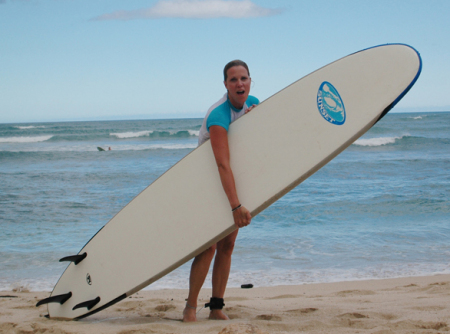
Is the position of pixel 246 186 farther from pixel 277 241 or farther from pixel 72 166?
pixel 72 166

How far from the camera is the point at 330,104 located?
2.12 meters

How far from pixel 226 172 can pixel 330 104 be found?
27.1 inches

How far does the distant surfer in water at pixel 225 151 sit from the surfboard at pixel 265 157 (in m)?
0.08

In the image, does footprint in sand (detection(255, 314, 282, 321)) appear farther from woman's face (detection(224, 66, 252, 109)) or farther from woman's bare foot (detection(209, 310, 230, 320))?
woman's face (detection(224, 66, 252, 109))

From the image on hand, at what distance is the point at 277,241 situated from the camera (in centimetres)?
459

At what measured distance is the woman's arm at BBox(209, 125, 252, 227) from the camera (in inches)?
76.9

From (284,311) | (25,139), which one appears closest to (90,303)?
(284,311)

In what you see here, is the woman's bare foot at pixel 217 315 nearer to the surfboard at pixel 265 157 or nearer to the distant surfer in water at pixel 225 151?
the distant surfer in water at pixel 225 151

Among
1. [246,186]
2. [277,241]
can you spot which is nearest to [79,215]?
[277,241]

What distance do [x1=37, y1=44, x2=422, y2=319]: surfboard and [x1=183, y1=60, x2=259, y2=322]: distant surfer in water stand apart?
0.08 m

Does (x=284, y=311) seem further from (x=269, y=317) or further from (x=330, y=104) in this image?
(x=330, y=104)

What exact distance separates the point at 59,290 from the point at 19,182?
7.54 m

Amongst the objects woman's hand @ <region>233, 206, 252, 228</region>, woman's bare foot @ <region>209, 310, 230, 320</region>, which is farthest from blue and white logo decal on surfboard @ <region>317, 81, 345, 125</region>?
woman's bare foot @ <region>209, 310, 230, 320</region>

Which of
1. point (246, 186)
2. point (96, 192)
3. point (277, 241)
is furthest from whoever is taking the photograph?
point (96, 192)
